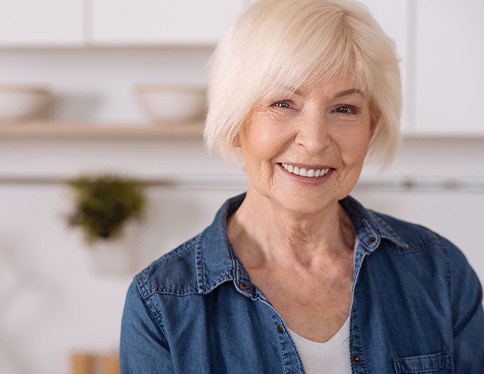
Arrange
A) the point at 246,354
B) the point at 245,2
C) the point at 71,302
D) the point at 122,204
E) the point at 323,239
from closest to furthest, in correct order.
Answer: the point at 246,354
the point at 323,239
the point at 245,2
the point at 122,204
the point at 71,302

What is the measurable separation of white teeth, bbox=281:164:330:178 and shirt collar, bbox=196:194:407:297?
15cm

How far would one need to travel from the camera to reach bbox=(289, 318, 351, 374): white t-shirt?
1278 millimetres

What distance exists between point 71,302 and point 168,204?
39cm

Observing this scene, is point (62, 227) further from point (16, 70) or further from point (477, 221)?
point (477, 221)

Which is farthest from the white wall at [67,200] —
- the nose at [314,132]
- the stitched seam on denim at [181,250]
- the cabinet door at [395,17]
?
the nose at [314,132]

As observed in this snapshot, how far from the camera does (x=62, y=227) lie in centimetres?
248

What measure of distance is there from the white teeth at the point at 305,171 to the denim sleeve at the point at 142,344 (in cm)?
28

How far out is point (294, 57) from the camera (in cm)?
121

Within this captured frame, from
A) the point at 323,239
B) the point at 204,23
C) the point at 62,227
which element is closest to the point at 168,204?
the point at 62,227

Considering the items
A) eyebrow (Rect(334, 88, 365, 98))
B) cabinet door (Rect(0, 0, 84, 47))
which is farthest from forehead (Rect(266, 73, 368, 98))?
cabinet door (Rect(0, 0, 84, 47))

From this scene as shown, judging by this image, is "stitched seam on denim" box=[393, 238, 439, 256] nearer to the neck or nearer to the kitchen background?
the neck

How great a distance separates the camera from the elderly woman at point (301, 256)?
1.24 metres

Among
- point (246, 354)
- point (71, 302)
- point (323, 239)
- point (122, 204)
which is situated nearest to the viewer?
point (246, 354)

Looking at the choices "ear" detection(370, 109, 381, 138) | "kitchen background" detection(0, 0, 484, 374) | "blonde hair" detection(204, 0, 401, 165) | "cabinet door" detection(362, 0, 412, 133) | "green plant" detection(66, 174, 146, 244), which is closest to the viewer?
"blonde hair" detection(204, 0, 401, 165)
